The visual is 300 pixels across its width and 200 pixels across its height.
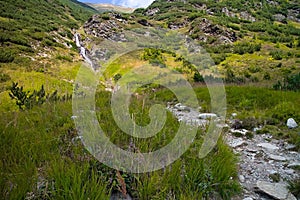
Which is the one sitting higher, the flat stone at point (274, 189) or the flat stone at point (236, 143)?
the flat stone at point (274, 189)

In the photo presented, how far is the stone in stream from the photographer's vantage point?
2.98 metres

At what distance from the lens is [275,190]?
313 centimetres

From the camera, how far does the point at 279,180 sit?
353 cm

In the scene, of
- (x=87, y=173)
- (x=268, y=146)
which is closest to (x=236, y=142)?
(x=268, y=146)

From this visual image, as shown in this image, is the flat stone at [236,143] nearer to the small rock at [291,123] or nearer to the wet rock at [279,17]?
the small rock at [291,123]

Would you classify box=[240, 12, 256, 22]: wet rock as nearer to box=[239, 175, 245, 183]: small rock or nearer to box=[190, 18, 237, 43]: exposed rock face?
box=[190, 18, 237, 43]: exposed rock face

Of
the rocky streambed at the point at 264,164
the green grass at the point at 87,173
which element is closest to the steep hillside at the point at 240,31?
the rocky streambed at the point at 264,164

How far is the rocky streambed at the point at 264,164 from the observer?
3131 mm

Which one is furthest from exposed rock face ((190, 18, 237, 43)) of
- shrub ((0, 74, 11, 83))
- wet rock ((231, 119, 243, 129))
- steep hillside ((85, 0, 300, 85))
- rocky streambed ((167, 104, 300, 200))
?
rocky streambed ((167, 104, 300, 200))

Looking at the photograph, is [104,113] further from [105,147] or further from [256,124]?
[256,124]

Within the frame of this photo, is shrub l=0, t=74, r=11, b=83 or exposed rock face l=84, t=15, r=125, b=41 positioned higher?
exposed rock face l=84, t=15, r=125, b=41

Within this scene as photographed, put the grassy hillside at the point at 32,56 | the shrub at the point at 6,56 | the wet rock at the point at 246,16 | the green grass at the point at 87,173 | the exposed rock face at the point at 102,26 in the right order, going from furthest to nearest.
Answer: the wet rock at the point at 246,16, the exposed rock face at the point at 102,26, the shrub at the point at 6,56, the grassy hillside at the point at 32,56, the green grass at the point at 87,173

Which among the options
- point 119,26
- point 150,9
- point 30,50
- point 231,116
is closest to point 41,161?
point 231,116

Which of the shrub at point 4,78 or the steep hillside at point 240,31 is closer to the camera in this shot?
the shrub at point 4,78
